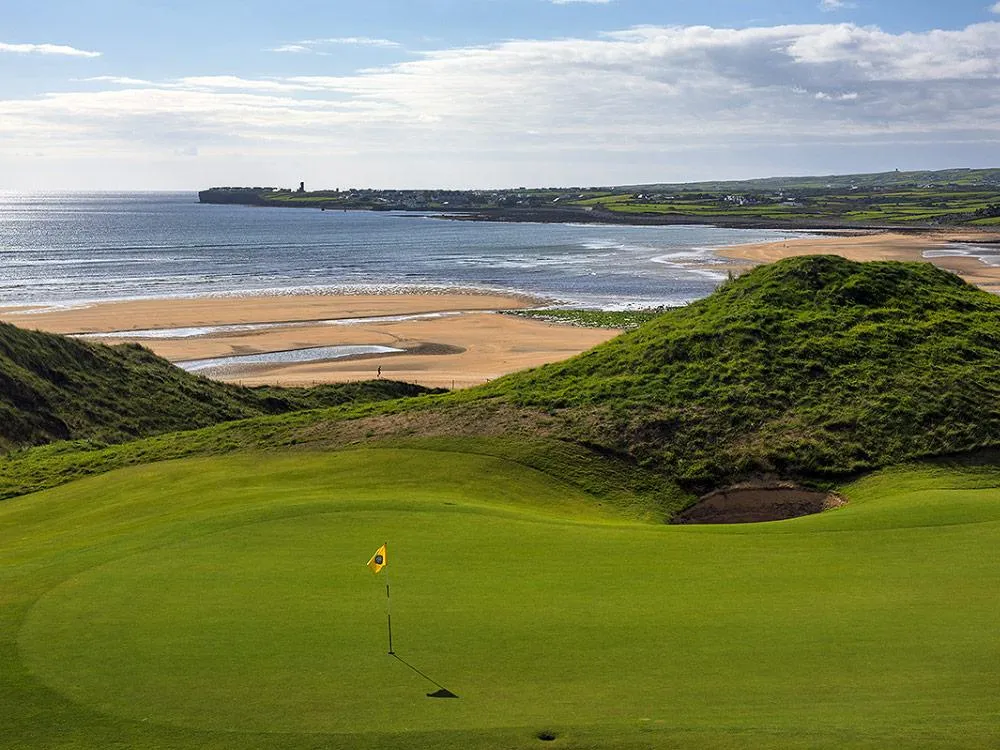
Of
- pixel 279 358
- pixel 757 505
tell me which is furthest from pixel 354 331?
pixel 757 505

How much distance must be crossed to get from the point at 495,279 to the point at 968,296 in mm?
67968

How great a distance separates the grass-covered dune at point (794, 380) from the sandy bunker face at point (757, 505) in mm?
615

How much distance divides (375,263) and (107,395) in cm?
8522

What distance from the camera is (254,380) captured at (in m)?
49.2

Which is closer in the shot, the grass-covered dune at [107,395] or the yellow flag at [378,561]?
the yellow flag at [378,561]

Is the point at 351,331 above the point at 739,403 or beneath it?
beneath

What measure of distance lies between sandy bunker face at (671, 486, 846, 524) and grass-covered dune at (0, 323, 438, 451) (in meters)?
20.3

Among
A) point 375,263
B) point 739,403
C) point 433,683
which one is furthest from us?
point 375,263

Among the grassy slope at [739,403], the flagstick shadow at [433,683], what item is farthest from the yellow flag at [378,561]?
the grassy slope at [739,403]

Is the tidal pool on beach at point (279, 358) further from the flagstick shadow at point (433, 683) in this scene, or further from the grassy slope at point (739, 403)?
the flagstick shadow at point (433, 683)

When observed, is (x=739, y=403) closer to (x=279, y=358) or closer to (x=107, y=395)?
(x=107, y=395)

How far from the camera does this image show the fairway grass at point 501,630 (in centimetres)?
927

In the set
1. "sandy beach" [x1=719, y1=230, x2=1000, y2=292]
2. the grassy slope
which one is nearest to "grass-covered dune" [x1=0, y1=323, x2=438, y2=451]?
the grassy slope

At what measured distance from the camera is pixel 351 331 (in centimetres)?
6550
